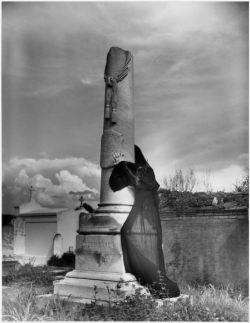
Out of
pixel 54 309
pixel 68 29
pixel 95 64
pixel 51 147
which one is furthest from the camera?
pixel 51 147

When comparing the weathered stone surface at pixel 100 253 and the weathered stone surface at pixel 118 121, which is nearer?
the weathered stone surface at pixel 100 253

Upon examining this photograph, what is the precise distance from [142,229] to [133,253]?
447mm

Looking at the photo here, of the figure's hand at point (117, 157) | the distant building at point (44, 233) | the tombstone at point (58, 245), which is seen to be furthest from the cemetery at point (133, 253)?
the distant building at point (44, 233)

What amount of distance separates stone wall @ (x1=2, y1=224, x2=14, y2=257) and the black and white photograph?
9.73 meters

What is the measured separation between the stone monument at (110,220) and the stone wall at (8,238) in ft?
38.5

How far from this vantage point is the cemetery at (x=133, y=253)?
19.2ft

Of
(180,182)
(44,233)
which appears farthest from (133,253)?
(44,233)

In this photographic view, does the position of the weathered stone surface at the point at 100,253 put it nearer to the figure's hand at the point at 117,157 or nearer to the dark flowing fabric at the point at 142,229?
the dark flowing fabric at the point at 142,229

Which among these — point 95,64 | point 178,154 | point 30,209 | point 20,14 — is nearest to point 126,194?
point 178,154

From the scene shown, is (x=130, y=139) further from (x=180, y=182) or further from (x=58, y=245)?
(x=58, y=245)

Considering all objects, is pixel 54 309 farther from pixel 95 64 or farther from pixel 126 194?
pixel 95 64

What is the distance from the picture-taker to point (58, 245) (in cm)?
1772

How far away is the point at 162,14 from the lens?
6.80 m

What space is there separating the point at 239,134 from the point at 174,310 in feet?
9.57
